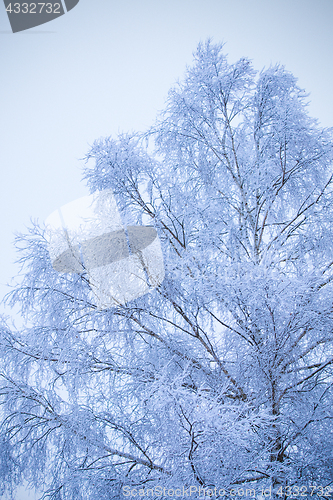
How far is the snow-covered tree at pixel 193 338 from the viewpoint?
2.07 metres

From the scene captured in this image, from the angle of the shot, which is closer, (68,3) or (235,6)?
(68,3)

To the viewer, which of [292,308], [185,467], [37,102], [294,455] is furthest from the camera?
[37,102]

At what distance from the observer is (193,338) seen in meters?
3.15

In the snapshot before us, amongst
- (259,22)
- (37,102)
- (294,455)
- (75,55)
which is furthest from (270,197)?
(75,55)

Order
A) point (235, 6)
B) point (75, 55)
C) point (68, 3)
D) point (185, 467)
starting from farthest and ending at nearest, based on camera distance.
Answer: point (75, 55) → point (235, 6) → point (68, 3) → point (185, 467)

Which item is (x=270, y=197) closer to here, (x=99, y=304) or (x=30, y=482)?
(x=99, y=304)

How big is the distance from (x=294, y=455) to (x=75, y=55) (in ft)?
599

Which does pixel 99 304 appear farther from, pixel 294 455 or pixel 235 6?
pixel 235 6

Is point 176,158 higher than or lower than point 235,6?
lower

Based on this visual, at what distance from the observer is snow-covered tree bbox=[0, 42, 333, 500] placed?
2.07m

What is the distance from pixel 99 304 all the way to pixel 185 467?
1.54 metres

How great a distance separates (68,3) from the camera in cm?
621

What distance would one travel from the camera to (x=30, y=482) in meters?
2.85

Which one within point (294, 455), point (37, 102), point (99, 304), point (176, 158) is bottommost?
point (294, 455)
